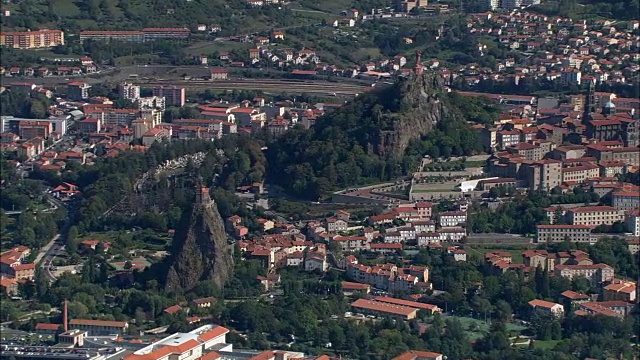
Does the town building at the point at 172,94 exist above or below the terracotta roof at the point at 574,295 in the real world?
above

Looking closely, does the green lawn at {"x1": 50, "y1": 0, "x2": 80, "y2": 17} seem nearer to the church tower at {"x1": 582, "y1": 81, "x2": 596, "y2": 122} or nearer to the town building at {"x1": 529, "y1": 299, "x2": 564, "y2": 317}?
the church tower at {"x1": 582, "y1": 81, "x2": 596, "y2": 122}

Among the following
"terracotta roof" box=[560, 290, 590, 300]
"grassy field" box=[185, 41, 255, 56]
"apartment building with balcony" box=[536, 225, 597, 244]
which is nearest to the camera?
"terracotta roof" box=[560, 290, 590, 300]

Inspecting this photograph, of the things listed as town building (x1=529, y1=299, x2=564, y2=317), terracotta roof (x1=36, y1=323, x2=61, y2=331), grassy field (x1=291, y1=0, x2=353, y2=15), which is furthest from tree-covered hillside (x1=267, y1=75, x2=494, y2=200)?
grassy field (x1=291, y1=0, x2=353, y2=15)

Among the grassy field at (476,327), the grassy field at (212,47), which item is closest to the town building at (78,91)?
the grassy field at (212,47)

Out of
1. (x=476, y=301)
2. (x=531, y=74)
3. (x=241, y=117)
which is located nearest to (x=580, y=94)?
(x=531, y=74)

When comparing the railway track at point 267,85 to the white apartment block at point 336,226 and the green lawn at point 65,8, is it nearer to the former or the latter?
the green lawn at point 65,8

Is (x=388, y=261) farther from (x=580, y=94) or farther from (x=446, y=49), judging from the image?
(x=446, y=49)
